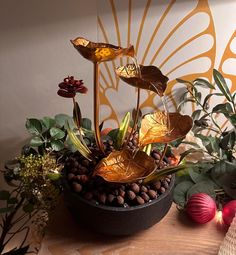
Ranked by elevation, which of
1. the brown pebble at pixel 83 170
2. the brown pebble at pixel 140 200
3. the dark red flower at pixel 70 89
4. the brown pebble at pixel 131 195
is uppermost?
the dark red flower at pixel 70 89

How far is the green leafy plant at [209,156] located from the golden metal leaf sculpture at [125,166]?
0.17m

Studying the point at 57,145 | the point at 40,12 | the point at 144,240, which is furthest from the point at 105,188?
the point at 40,12

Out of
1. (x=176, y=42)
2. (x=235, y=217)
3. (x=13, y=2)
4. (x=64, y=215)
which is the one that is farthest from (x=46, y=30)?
(x=235, y=217)

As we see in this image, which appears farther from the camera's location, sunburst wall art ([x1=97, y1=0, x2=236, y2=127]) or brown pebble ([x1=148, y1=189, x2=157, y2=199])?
sunburst wall art ([x1=97, y1=0, x2=236, y2=127])

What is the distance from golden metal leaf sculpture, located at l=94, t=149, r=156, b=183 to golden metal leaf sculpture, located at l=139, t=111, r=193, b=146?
0.04 metres

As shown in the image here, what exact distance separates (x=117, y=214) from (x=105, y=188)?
61 millimetres

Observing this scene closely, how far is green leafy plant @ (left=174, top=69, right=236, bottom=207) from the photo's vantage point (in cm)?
92

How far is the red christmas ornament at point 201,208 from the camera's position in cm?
82

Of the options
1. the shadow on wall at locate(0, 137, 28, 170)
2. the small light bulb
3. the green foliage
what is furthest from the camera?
the shadow on wall at locate(0, 137, 28, 170)

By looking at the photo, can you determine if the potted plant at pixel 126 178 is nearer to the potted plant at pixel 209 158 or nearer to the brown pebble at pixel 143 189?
the brown pebble at pixel 143 189

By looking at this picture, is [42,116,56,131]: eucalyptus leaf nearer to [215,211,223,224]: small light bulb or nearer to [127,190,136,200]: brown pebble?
[127,190,136,200]: brown pebble

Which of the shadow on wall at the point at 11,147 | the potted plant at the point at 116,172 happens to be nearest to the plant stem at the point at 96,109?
the potted plant at the point at 116,172

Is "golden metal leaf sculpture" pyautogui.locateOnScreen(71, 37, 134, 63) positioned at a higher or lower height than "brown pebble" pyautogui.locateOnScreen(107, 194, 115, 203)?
higher

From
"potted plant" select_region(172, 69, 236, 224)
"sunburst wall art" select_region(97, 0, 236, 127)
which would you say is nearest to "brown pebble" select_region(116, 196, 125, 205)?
"potted plant" select_region(172, 69, 236, 224)
